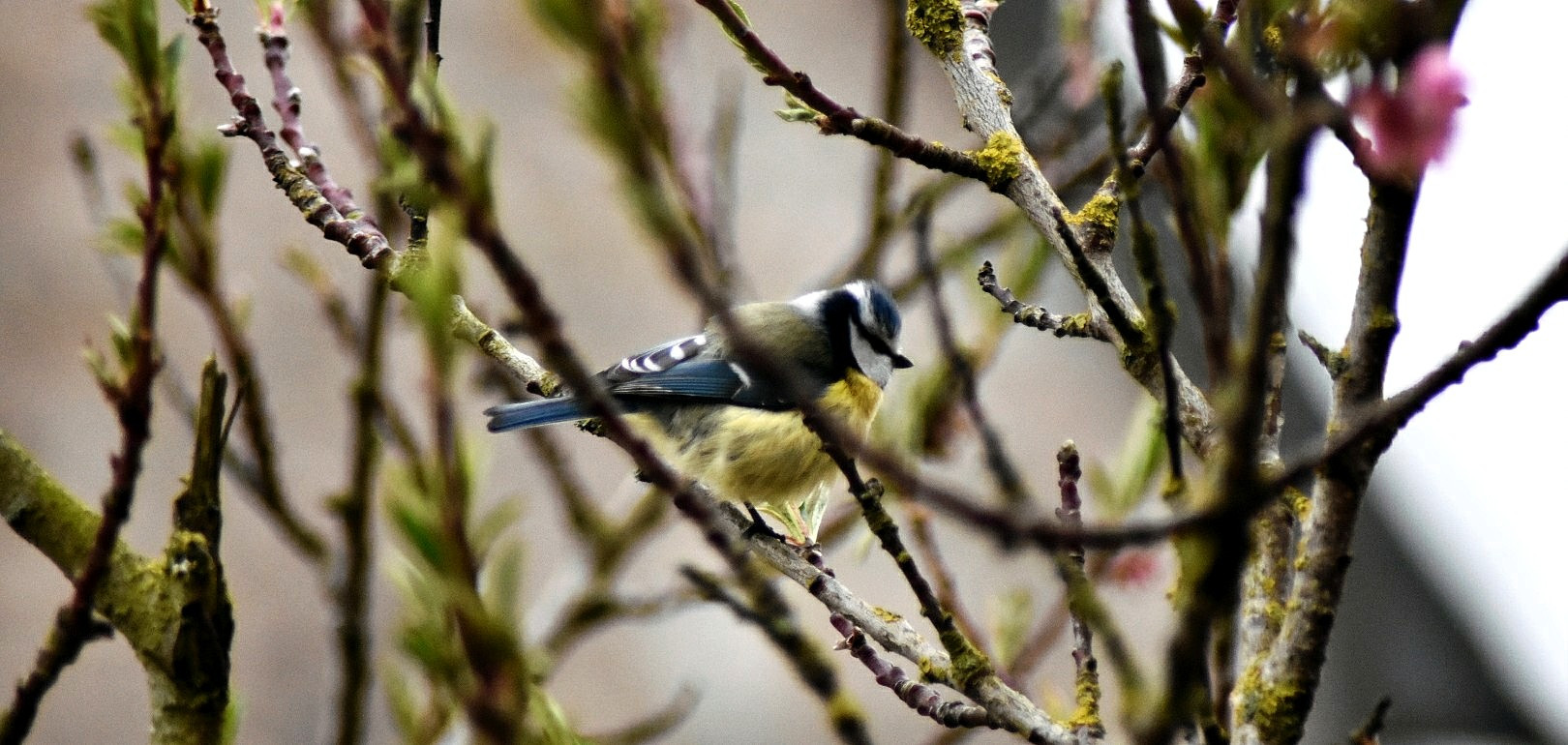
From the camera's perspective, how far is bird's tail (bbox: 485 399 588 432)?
1.78 meters

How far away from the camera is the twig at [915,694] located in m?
1.01

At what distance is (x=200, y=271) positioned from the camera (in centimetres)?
118

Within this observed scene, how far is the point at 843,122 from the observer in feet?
3.55

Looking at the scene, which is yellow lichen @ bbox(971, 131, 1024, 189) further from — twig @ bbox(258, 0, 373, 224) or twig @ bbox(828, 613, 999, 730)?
twig @ bbox(258, 0, 373, 224)

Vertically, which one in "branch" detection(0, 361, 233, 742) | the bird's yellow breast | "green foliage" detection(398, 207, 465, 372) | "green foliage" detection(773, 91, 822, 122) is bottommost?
"green foliage" detection(398, 207, 465, 372)

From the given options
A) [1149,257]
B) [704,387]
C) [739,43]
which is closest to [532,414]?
[704,387]

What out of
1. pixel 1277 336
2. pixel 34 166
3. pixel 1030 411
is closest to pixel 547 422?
pixel 1277 336

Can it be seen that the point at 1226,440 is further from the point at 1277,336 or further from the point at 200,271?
the point at 200,271

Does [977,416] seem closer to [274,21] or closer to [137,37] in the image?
[137,37]

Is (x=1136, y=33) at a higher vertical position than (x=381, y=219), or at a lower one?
lower

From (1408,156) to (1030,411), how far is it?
2753 mm

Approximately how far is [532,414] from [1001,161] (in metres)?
0.90

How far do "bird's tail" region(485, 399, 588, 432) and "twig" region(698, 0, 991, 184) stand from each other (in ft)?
2.57

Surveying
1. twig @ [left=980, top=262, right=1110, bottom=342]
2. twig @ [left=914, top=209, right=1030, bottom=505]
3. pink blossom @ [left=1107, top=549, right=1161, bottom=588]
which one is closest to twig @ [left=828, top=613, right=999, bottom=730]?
twig @ [left=914, top=209, right=1030, bottom=505]
